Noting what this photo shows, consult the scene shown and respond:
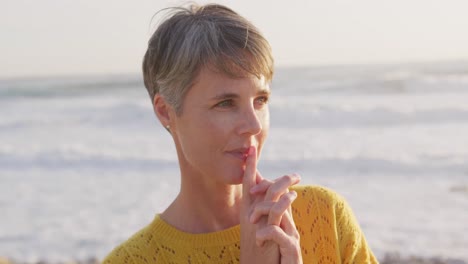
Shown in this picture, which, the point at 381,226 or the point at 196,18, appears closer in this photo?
the point at 196,18

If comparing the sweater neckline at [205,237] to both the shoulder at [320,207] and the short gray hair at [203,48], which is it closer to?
the shoulder at [320,207]

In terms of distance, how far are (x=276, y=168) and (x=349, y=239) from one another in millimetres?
9929

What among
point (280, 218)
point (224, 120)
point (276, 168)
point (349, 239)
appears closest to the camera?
point (280, 218)

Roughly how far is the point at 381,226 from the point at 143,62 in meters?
5.95

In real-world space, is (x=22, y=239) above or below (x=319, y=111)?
below

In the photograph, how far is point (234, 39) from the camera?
2402 mm

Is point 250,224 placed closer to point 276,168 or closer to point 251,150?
point 251,150

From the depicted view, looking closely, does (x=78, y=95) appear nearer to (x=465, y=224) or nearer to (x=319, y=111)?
(x=319, y=111)

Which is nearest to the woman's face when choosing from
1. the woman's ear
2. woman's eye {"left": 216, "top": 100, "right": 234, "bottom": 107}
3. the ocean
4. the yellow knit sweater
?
woman's eye {"left": 216, "top": 100, "right": 234, "bottom": 107}

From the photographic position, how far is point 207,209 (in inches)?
106

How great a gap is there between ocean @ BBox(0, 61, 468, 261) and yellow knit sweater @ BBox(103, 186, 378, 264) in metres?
4.63

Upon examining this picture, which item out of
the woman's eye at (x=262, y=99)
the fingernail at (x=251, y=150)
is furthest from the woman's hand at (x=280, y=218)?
the woman's eye at (x=262, y=99)

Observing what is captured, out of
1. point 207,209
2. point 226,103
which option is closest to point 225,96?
point 226,103

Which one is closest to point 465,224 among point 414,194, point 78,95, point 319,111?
point 414,194
